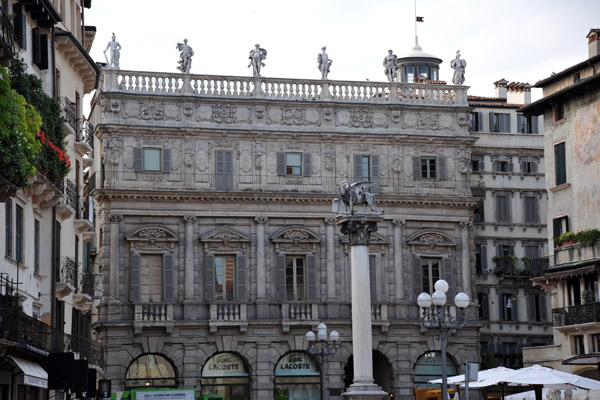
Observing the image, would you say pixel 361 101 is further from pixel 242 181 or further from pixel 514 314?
pixel 514 314

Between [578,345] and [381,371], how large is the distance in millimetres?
12526

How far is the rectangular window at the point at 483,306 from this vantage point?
64250mm

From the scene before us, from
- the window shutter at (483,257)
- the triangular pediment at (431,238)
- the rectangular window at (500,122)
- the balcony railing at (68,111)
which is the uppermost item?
the rectangular window at (500,122)

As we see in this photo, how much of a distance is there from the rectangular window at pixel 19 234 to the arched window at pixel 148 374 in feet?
83.8

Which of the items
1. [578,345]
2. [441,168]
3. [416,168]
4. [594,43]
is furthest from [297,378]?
[594,43]

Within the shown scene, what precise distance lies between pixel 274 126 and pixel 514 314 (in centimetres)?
1719

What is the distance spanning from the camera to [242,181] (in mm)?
59312

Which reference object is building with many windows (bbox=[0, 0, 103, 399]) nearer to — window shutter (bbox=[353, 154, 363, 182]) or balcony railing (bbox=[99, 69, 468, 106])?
balcony railing (bbox=[99, 69, 468, 106])

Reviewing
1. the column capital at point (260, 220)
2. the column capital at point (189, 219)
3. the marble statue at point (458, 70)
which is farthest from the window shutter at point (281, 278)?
the marble statue at point (458, 70)

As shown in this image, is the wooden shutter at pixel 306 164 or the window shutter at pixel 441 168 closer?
the wooden shutter at pixel 306 164

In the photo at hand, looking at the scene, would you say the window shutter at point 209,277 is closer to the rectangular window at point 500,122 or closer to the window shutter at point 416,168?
the window shutter at point 416,168

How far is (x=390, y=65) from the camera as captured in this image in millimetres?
62938

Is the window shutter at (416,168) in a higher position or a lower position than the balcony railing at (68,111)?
higher

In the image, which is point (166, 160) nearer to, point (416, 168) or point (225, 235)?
point (225, 235)
